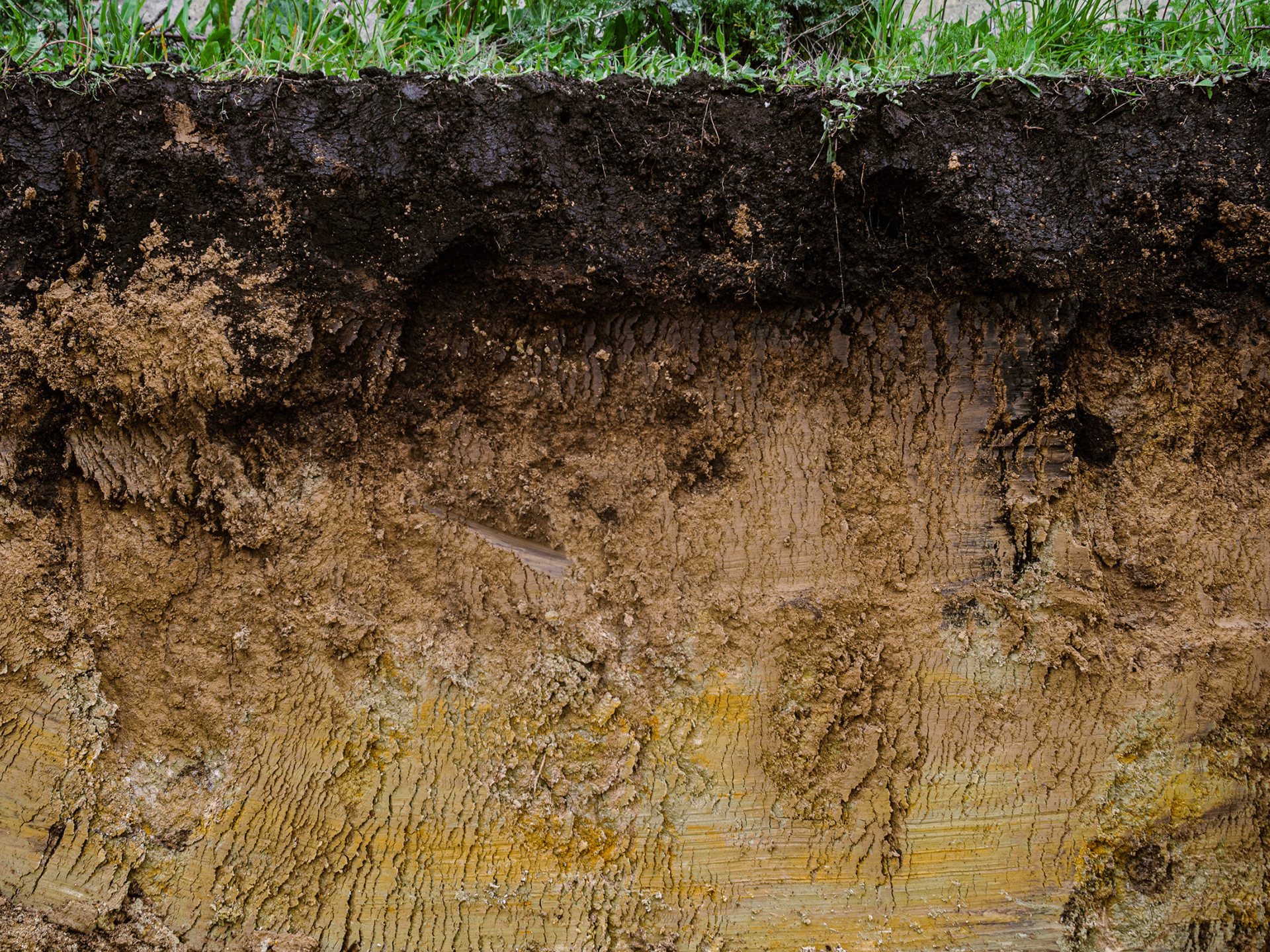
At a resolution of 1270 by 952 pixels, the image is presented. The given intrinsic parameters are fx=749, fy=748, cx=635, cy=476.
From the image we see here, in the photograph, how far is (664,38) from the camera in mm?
2346

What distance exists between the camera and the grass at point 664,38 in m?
2.03

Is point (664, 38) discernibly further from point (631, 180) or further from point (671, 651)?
point (671, 651)

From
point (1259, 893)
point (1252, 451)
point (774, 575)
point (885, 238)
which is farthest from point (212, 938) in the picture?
point (1252, 451)

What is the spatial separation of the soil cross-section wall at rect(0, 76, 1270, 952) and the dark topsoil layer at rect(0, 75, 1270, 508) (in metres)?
0.01

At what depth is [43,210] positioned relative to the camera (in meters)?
1.85

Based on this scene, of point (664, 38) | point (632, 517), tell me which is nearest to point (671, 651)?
point (632, 517)

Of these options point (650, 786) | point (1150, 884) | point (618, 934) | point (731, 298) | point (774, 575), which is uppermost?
point (731, 298)

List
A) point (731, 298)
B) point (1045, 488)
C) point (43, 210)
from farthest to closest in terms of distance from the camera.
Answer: point (1045, 488) → point (731, 298) → point (43, 210)

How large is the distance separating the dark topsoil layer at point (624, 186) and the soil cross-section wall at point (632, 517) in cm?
1

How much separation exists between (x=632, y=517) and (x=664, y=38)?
1507mm

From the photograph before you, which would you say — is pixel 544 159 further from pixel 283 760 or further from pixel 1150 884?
pixel 1150 884

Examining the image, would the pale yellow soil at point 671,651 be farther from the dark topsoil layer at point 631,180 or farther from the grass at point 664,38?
the grass at point 664,38

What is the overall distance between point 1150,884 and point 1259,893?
1.05 ft

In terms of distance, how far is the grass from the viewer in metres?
2.03
